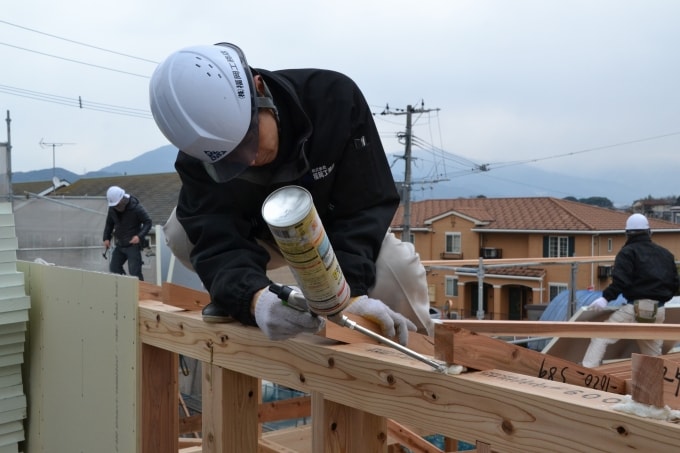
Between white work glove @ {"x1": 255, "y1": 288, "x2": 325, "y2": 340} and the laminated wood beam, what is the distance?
91 mm

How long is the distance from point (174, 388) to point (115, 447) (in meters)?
0.36

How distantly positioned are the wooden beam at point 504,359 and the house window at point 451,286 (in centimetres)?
3435

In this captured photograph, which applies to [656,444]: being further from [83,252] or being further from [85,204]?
[85,204]

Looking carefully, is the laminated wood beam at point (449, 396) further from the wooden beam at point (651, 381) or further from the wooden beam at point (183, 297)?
the wooden beam at point (183, 297)

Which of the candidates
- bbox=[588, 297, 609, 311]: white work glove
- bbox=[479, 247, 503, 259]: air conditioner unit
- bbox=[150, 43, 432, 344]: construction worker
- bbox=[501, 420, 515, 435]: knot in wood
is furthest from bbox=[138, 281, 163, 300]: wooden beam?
bbox=[479, 247, 503, 259]: air conditioner unit

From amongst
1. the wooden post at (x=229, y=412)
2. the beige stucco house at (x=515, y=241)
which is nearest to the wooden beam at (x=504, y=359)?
the wooden post at (x=229, y=412)

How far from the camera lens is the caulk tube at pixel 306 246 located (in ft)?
4.25

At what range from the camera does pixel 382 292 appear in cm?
212

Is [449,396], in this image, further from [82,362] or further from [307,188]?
[82,362]

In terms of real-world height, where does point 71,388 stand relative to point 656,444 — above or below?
below

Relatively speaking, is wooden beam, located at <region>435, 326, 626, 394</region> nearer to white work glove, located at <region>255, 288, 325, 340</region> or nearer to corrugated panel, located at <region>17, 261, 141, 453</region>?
white work glove, located at <region>255, 288, 325, 340</region>

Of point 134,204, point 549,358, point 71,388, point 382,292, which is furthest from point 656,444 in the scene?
point 134,204

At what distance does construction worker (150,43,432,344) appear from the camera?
1694 mm

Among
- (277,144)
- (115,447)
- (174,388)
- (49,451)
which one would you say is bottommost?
(49,451)
